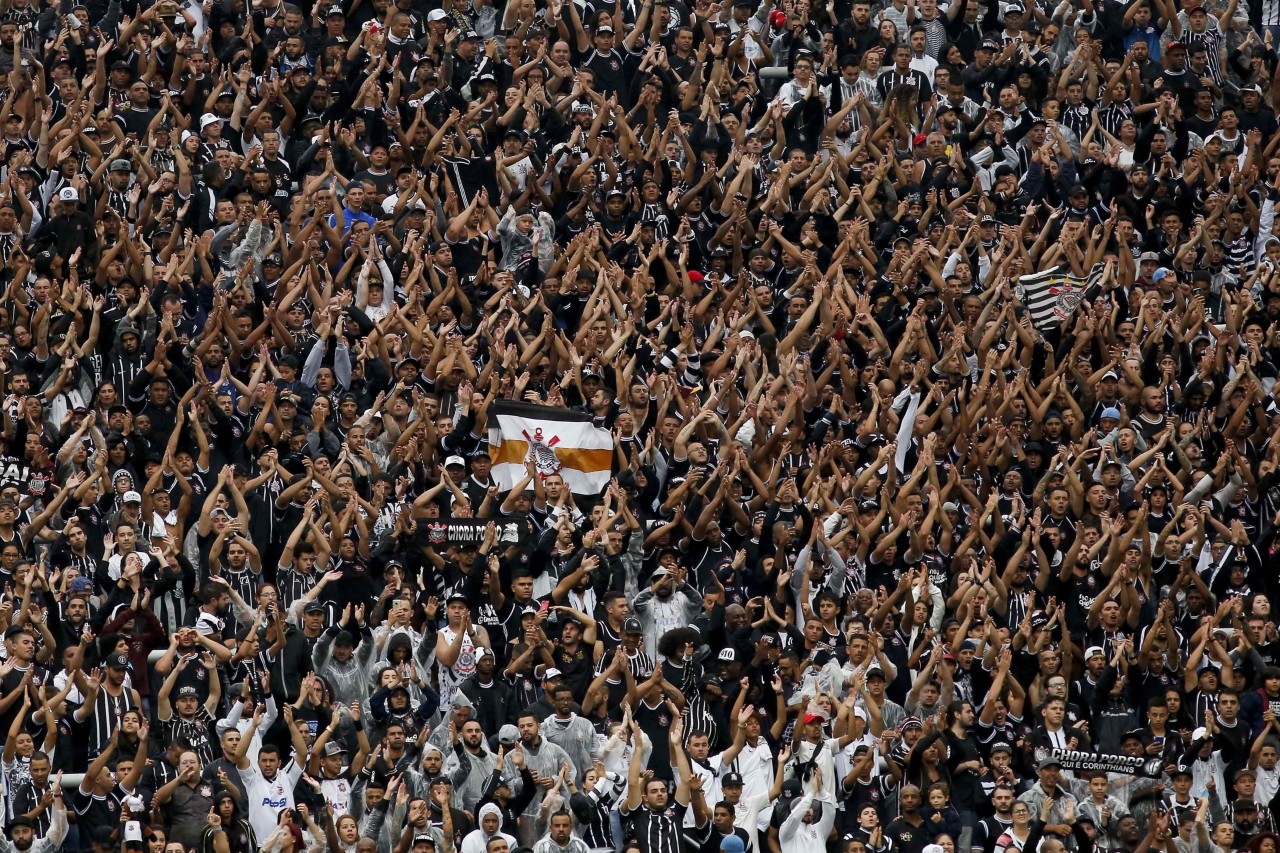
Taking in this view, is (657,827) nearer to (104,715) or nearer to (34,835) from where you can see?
(104,715)

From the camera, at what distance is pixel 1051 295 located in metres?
30.6

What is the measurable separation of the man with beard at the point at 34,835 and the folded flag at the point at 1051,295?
11220mm

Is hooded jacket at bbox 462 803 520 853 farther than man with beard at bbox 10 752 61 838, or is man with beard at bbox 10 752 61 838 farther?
hooded jacket at bbox 462 803 520 853

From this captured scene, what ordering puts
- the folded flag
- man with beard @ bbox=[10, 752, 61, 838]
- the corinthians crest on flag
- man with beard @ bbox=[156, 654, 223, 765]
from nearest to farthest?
man with beard @ bbox=[10, 752, 61, 838], man with beard @ bbox=[156, 654, 223, 765], the corinthians crest on flag, the folded flag

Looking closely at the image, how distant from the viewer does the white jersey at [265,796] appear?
23.8 meters

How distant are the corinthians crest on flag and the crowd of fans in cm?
16

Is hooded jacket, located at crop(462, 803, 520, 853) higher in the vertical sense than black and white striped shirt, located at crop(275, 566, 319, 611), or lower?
lower

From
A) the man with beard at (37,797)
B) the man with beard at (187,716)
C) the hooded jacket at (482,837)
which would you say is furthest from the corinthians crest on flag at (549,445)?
the man with beard at (37,797)

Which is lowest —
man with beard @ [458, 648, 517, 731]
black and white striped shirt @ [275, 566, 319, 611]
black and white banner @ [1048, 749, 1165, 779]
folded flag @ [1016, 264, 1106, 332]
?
black and white banner @ [1048, 749, 1165, 779]

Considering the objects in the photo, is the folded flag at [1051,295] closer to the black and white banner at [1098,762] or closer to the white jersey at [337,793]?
the black and white banner at [1098,762]

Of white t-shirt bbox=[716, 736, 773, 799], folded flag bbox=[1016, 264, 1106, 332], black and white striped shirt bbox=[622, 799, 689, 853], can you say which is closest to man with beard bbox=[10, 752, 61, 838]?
black and white striped shirt bbox=[622, 799, 689, 853]

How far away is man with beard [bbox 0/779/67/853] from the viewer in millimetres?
23062

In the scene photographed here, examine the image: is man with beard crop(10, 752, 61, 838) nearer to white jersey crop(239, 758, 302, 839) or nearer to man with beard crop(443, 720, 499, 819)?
white jersey crop(239, 758, 302, 839)

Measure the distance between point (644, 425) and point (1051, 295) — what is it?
4565 millimetres
